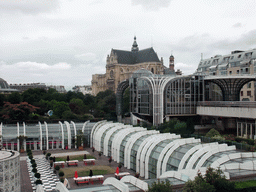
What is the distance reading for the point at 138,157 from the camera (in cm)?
2758

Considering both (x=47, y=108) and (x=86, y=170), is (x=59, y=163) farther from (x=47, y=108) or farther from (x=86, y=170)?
(x=47, y=108)

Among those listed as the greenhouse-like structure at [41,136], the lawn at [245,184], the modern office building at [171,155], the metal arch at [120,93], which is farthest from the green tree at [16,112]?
the lawn at [245,184]

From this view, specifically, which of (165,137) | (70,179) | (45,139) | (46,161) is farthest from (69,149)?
(165,137)

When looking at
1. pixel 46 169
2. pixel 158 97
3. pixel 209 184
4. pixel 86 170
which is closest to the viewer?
pixel 209 184

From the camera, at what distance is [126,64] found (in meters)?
124

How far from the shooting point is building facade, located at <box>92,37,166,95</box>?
387ft

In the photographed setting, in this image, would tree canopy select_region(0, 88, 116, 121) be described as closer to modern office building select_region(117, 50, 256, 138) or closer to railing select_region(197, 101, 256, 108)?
modern office building select_region(117, 50, 256, 138)

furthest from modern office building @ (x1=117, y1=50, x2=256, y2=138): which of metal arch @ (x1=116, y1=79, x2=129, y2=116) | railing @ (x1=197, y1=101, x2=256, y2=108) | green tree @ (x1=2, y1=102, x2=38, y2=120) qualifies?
green tree @ (x1=2, y1=102, x2=38, y2=120)

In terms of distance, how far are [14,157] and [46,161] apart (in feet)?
56.6

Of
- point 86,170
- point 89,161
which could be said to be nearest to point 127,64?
point 89,161

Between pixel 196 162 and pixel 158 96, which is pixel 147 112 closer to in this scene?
pixel 158 96

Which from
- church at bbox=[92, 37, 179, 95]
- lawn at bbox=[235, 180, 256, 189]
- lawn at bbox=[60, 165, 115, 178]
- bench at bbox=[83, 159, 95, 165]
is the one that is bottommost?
lawn at bbox=[60, 165, 115, 178]

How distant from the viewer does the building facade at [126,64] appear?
387 feet

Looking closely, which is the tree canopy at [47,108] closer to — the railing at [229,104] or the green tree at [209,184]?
the railing at [229,104]
